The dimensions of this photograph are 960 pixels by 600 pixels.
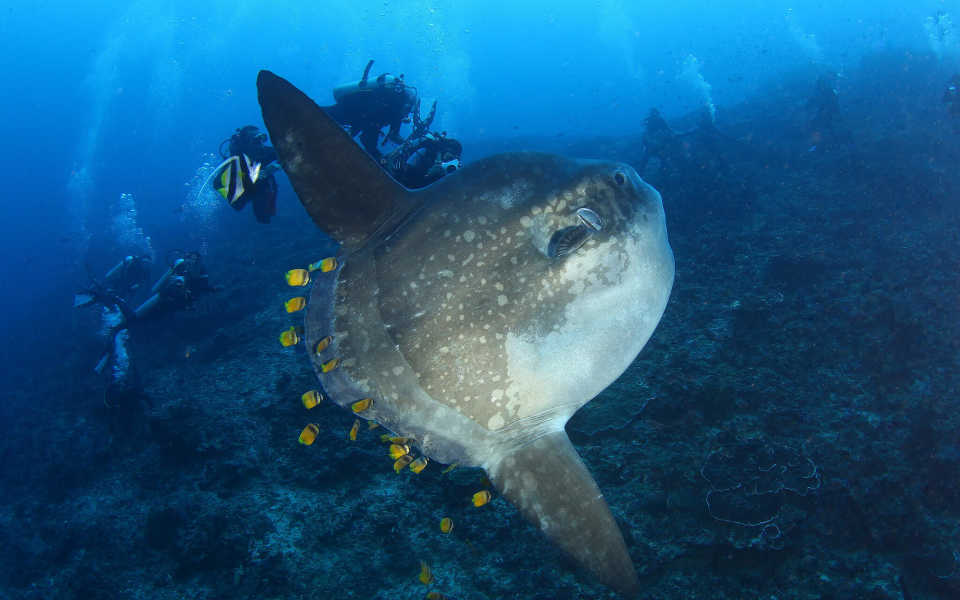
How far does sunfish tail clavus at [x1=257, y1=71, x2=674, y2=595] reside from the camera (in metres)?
2.07

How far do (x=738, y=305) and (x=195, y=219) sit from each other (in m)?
25.8

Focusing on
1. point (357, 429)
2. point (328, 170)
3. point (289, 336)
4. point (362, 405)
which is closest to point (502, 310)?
point (362, 405)

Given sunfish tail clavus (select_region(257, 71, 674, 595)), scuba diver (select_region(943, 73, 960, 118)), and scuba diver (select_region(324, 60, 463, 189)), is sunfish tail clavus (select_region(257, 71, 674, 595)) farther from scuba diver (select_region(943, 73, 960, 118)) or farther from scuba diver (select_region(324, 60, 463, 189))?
scuba diver (select_region(943, 73, 960, 118))

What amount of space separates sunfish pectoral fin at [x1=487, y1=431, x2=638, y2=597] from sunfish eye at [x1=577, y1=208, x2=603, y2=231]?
3.57 ft

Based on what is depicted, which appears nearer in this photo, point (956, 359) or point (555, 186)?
point (555, 186)

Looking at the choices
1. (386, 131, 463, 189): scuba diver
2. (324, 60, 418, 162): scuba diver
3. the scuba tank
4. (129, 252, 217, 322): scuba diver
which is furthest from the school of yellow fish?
(129, 252, 217, 322): scuba diver

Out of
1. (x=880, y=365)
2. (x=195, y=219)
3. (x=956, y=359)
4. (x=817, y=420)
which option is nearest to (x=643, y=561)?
(x=817, y=420)

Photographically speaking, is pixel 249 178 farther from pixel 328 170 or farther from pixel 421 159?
pixel 328 170

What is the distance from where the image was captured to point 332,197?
2.28 m

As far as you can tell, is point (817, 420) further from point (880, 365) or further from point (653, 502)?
point (653, 502)

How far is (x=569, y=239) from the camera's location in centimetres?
207

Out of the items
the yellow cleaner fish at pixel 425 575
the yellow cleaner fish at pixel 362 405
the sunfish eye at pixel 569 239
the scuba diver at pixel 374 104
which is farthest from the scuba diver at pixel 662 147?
the yellow cleaner fish at pixel 362 405

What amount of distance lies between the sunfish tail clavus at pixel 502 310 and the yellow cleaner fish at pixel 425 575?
151 cm

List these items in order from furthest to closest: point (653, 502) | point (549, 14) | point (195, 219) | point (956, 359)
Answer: point (549, 14) → point (195, 219) → point (956, 359) → point (653, 502)
